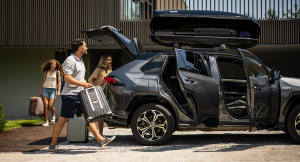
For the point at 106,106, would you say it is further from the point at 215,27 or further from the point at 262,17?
the point at 262,17

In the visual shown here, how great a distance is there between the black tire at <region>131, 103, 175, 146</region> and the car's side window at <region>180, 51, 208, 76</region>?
0.85m

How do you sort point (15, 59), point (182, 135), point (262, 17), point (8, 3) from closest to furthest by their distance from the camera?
point (182, 135)
point (262, 17)
point (8, 3)
point (15, 59)

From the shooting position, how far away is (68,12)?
13.4m

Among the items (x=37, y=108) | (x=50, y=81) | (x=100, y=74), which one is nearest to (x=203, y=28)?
(x=100, y=74)

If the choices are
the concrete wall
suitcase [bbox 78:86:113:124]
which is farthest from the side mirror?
the concrete wall

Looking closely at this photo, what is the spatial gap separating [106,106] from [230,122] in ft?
7.24

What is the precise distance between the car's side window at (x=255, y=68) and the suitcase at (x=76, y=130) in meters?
3.18

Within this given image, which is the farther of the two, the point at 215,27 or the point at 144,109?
the point at 215,27

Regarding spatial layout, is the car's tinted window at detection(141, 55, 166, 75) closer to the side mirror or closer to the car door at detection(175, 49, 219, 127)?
the car door at detection(175, 49, 219, 127)

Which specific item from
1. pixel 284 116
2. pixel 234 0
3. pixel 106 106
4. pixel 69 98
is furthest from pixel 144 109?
pixel 234 0

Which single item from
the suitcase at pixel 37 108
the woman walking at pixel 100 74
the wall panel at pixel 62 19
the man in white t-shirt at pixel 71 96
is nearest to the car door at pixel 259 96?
the man in white t-shirt at pixel 71 96

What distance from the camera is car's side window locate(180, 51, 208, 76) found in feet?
21.0

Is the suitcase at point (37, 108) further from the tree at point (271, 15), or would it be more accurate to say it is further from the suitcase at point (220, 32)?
the tree at point (271, 15)

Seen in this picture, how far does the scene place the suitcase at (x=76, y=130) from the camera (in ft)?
22.8
